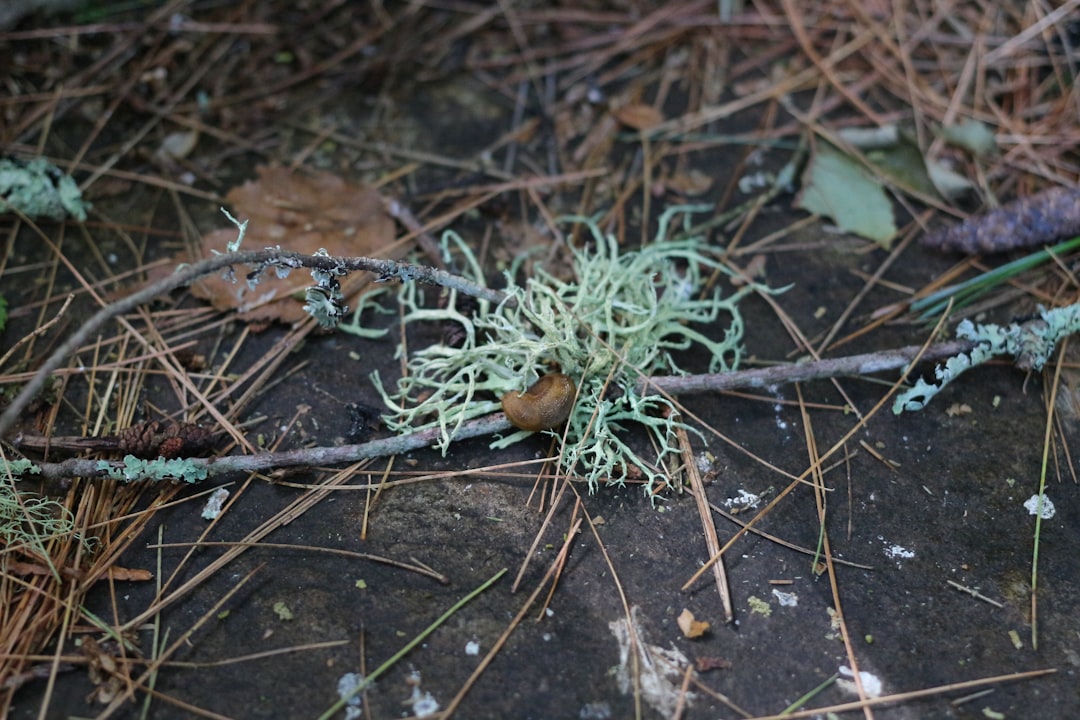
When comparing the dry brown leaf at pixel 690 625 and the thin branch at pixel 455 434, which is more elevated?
the thin branch at pixel 455 434

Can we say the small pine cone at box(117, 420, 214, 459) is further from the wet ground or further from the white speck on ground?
the white speck on ground

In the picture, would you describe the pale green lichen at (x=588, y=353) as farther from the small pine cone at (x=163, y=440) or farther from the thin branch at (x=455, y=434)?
the small pine cone at (x=163, y=440)

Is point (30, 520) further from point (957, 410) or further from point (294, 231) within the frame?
point (957, 410)

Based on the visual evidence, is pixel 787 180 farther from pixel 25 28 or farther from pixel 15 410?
pixel 25 28

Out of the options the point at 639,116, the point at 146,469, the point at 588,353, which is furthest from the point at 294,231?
the point at 639,116

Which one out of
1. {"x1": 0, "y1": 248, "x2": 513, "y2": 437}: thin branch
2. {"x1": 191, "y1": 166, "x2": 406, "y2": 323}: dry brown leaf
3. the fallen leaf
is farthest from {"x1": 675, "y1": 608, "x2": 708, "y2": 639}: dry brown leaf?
the fallen leaf

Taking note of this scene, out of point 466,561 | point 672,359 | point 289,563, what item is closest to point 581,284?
point 672,359

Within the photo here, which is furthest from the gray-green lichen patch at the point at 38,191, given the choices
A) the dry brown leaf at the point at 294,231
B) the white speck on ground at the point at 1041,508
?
the white speck on ground at the point at 1041,508
